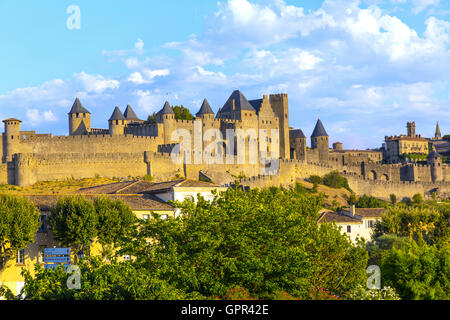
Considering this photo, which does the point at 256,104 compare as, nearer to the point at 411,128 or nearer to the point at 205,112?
the point at 205,112

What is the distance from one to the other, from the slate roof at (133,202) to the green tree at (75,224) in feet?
8.26

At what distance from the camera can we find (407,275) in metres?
34.3

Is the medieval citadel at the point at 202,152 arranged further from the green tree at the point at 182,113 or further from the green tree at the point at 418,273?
the green tree at the point at 418,273

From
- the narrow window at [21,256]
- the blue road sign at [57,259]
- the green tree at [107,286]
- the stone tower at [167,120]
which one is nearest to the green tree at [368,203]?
the stone tower at [167,120]

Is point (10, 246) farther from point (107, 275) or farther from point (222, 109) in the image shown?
point (222, 109)

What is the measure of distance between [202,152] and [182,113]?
41.7 feet

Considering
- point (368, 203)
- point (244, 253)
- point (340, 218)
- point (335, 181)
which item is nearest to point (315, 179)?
point (335, 181)

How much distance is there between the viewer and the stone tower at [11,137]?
86.4 m

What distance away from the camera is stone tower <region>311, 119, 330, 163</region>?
11394 centimetres

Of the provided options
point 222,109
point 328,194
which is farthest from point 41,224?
point 222,109

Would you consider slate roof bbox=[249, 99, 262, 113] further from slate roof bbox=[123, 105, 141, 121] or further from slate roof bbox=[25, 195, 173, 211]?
slate roof bbox=[25, 195, 173, 211]

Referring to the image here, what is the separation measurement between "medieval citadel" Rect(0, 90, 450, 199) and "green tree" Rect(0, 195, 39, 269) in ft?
132

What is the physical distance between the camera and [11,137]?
3428 inches
